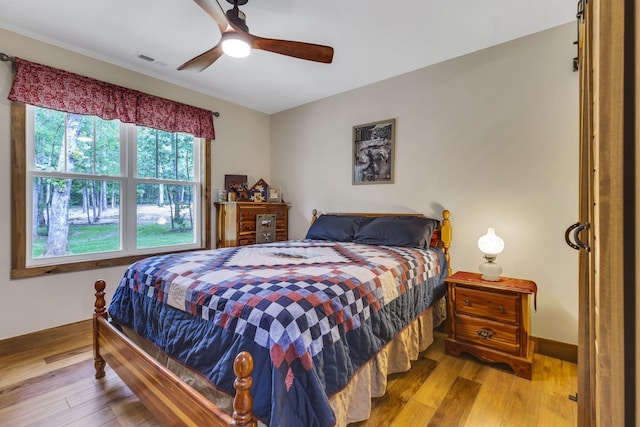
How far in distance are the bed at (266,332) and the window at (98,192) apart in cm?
114

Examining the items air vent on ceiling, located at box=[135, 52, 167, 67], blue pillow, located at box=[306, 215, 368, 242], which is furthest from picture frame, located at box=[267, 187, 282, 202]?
air vent on ceiling, located at box=[135, 52, 167, 67]

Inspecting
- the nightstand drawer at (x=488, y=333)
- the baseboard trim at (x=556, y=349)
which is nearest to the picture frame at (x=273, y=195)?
the nightstand drawer at (x=488, y=333)

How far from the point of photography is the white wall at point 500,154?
232 centimetres

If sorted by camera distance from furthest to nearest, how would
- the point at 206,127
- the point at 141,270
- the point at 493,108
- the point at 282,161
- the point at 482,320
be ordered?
the point at 282,161
the point at 206,127
the point at 493,108
the point at 482,320
the point at 141,270

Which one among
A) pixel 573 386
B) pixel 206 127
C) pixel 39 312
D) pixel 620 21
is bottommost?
pixel 573 386

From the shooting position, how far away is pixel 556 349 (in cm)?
234

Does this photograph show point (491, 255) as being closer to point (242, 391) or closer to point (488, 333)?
point (488, 333)

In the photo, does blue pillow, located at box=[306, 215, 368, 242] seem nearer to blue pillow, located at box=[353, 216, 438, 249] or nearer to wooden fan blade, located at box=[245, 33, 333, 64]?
blue pillow, located at box=[353, 216, 438, 249]

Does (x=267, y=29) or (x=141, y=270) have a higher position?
(x=267, y=29)

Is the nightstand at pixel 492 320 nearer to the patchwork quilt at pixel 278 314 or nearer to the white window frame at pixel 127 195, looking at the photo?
the patchwork quilt at pixel 278 314

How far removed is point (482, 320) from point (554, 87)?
1898mm

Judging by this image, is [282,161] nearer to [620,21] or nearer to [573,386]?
[573,386]

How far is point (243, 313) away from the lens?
1269mm

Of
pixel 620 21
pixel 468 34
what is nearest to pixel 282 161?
pixel 468 34
